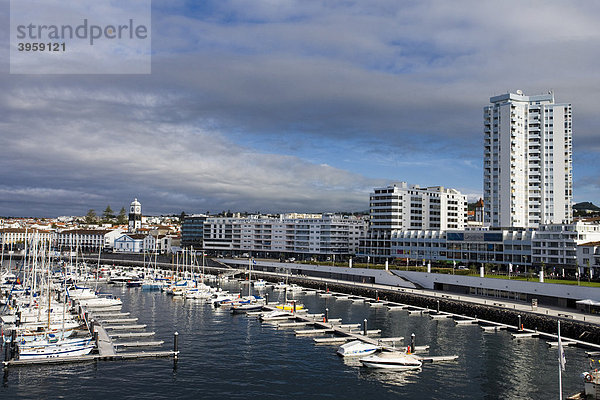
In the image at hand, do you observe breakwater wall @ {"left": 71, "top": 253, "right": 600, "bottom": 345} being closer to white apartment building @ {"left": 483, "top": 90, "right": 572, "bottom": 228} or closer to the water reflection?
the water reflection

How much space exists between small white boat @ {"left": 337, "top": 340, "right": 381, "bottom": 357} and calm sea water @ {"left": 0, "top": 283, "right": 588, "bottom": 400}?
1008 millimetres

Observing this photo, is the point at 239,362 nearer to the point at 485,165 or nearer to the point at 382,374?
the point at 382,374

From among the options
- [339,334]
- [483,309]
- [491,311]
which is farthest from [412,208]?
[339,334]

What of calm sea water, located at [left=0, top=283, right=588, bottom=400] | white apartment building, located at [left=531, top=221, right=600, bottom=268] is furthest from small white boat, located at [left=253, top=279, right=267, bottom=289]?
white apartment building, located at [left=531, top=221, right=600, bottom=268]

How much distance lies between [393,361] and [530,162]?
370 ft

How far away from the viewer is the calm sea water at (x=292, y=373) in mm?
46188

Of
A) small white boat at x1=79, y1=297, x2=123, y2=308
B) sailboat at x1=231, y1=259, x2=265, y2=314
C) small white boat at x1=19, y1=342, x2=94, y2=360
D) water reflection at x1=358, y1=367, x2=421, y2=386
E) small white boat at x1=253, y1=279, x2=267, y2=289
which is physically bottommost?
small white boat at x1=253, y1=279, x2=267, y2=289

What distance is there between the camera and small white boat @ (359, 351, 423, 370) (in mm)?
53831

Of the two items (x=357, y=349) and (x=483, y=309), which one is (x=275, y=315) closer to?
(x=357, y=349)

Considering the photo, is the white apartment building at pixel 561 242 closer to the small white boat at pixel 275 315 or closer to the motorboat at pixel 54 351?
the small white boat at pixel 275 315

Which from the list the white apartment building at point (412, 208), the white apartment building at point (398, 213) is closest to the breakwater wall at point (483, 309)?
the white apartment building at point (398, 213)

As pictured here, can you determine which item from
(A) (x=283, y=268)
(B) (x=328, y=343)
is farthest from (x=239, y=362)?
(A) (x=283, y=268)

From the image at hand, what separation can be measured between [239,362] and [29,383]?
66.8 feet

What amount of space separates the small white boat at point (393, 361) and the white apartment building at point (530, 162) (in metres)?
104
